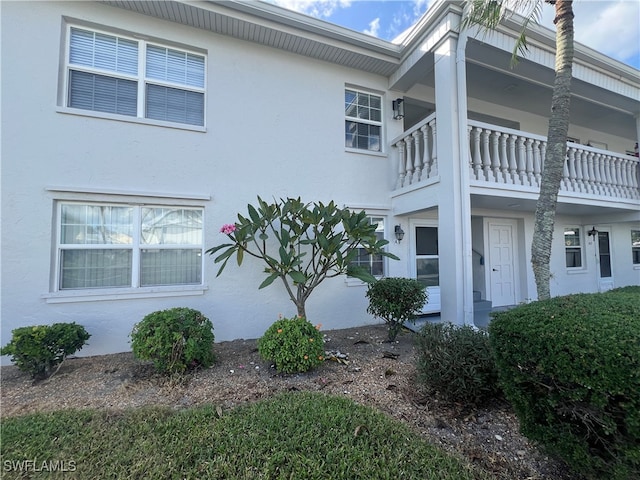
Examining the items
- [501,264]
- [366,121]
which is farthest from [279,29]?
[501,264]

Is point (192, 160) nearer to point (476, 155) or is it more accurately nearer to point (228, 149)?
point (228, 149)

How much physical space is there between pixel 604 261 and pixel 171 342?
1322cm

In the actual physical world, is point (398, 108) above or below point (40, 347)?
above

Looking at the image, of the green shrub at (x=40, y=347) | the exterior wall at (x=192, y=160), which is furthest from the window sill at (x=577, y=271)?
the green shrub at (x=40, y=347)

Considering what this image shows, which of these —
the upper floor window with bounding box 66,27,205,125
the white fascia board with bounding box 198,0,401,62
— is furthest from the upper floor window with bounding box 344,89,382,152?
the upper floor window with bounding box 66,27,205,125

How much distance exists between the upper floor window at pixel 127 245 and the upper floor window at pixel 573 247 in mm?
10885

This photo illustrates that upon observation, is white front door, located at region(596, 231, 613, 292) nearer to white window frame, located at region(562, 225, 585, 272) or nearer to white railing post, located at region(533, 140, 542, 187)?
white window frame, located at region(562, 225, 585, 272)

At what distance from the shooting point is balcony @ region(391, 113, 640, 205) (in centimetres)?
584

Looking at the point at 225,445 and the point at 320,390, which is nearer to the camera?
the point at 225,445

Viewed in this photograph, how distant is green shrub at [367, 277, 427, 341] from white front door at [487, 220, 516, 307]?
395cm

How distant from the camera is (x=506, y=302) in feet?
27.1

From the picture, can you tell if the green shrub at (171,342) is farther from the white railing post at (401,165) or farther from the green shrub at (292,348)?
the white railing post at (401,165)

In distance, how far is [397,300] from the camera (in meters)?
5.36

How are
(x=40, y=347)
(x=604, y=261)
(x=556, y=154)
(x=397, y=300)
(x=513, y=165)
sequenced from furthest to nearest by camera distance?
(x=604, y=261), (x=513, y=165), (x=397, y=300), (x=556, y=154), (x=40, y=347)
